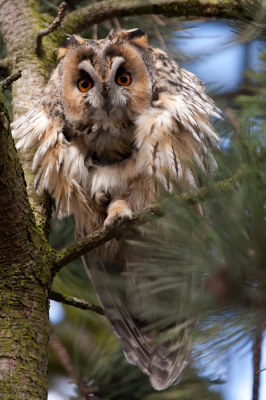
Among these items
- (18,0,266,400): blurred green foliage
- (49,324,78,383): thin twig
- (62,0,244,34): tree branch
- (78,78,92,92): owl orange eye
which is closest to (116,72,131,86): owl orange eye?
(78,78,92,92): owl orange eye

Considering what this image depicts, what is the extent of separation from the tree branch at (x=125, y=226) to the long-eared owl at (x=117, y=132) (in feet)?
0.88

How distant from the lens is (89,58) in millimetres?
1725

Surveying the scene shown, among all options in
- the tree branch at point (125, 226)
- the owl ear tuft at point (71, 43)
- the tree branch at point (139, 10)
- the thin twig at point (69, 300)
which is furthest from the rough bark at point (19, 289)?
the tree branch at point (139, 10)

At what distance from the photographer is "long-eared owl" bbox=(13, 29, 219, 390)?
1689mm

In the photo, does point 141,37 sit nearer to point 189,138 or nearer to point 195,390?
point 189,138

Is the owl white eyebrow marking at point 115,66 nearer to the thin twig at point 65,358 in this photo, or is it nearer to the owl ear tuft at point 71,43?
the owl ear tuft at point 71,43

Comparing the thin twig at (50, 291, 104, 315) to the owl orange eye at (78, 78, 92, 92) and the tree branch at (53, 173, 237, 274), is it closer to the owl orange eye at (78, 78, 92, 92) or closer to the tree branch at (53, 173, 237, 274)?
the tree branch at (53, 173, 237, 274)

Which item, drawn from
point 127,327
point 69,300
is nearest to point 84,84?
point 69,300

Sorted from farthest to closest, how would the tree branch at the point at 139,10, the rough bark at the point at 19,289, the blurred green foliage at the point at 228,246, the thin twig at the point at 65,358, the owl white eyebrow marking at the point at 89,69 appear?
the tree branch at the point at 139,10 → the thin twig at the point at 65,358 → the owl white eyebrow marking at the point at 89,69 → the rough bark at the point at 19,289 → the blurred green foliage at the point at 228,246

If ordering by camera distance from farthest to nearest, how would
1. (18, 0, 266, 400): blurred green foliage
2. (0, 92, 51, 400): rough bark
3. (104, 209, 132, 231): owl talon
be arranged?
(104, 209, 132, 231): owl talon, (0, 92, 51, 400): rough bark, (18, 0, 266, 400): blurred green foliage

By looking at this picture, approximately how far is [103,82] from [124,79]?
0.45 feet

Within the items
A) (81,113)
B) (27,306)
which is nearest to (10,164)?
(27,306)

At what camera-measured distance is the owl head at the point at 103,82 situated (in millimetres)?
1687

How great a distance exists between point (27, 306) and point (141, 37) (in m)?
1.19
